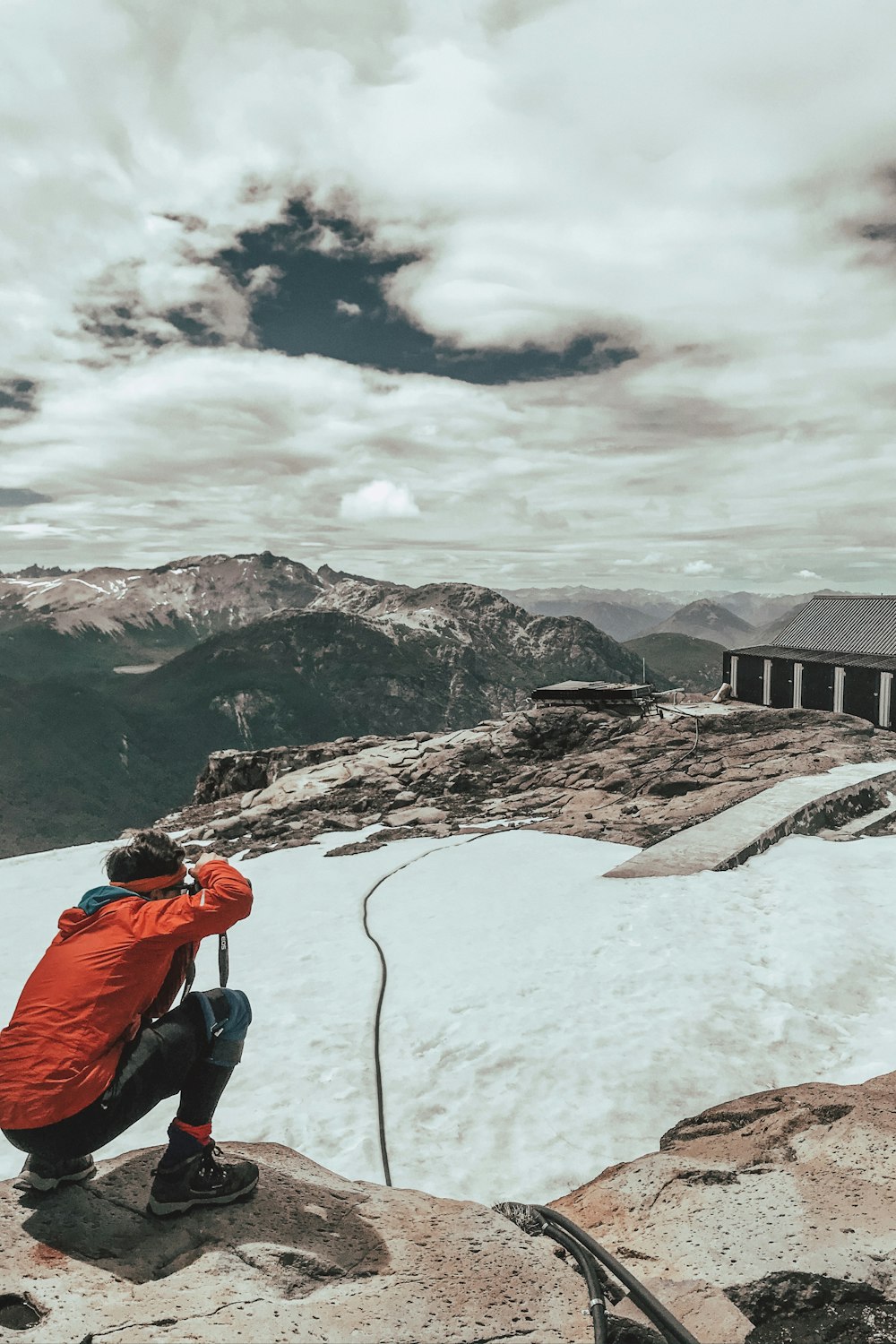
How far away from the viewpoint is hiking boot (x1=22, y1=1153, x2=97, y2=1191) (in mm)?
3959

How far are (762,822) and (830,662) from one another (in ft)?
115

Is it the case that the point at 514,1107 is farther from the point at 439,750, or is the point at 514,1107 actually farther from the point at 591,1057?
the point at 439,750

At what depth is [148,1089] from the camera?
4008mm

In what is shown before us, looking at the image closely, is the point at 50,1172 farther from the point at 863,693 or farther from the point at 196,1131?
the point at 863,693

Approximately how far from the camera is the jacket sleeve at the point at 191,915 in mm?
3803

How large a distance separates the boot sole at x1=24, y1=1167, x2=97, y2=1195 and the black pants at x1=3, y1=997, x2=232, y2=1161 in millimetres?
217

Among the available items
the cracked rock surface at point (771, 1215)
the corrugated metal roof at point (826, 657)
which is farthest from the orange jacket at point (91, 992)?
the corrugated metal roof at point (826, 657)

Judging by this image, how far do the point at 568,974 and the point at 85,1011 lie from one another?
18.8 ft

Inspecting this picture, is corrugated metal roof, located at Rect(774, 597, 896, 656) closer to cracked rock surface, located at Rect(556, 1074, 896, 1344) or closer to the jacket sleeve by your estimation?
cracked rock surface, located at Rect(556, 1074, 896, 1344)

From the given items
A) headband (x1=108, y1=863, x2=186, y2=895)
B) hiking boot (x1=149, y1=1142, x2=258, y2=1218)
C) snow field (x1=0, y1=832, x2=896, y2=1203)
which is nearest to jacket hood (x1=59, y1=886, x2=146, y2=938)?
headband (x1=108, y1=863, x2=186, y2=895)

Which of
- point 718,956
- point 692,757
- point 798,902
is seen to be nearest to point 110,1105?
point 718,956

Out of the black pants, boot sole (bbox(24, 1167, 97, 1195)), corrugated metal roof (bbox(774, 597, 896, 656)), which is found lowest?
boot sole (bbox(24, 1167, 97, 1195))

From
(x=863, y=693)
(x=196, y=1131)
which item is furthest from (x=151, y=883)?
(x=863, y=693)

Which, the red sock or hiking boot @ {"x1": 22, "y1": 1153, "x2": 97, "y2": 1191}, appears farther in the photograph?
the red sock
